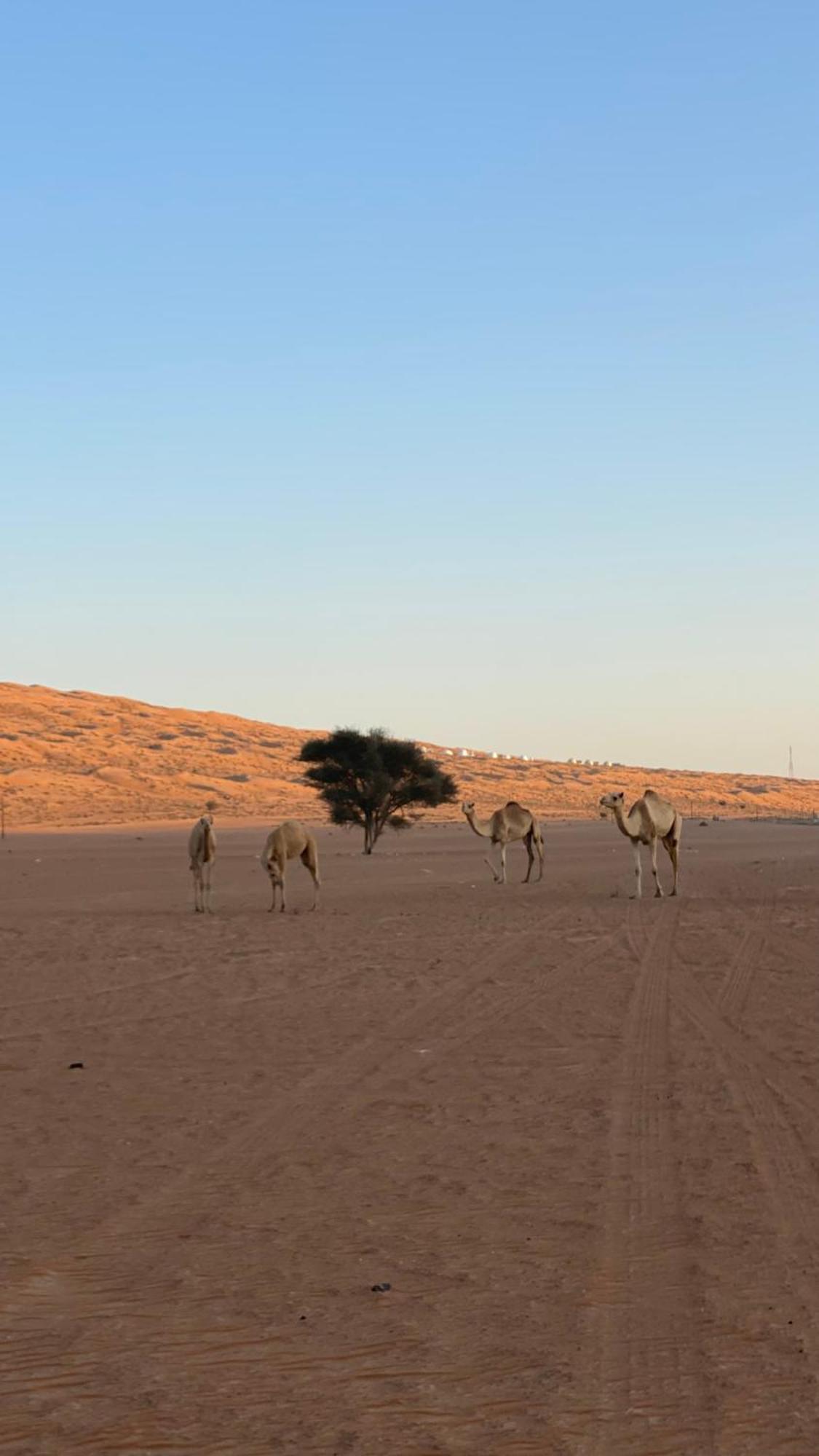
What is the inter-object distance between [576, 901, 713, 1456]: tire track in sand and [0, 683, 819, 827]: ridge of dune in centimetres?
6022

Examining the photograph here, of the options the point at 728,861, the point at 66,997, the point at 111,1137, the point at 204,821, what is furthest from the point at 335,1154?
the point at 728,861

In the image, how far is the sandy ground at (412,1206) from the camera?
4.85 m

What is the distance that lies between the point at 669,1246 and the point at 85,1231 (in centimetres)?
252

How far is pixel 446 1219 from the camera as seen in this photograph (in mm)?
6984

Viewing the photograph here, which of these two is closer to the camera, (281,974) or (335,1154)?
(335,1154)

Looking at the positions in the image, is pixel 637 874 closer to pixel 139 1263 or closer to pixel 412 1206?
pixel 412 1206

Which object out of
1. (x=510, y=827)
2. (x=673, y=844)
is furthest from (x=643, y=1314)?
(x=510, y=827)

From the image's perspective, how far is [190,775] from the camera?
91812mm

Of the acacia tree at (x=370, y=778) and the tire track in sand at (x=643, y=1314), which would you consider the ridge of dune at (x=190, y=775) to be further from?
the tire track in sand at (x=643, y=1314)

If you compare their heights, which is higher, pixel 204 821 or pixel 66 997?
pixel 204 821

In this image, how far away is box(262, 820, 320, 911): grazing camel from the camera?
78.8ft

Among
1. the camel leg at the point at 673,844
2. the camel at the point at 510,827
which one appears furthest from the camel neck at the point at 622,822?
the camel at the point at 510,827

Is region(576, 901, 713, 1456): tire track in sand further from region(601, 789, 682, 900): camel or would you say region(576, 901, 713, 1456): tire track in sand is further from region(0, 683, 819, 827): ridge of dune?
region(0, 683, 819, 827): ridge of dune

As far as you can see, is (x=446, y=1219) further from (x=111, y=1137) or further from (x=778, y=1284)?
(x=111, y=1137)
